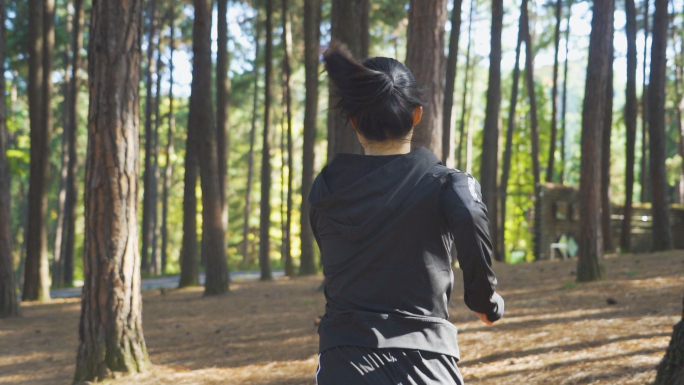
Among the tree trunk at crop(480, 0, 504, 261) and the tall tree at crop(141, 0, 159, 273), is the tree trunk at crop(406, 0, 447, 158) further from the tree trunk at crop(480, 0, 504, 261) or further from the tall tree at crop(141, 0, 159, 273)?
the tall tree at crop(141, 0, 159, 273)

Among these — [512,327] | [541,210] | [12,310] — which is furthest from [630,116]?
[12,310]

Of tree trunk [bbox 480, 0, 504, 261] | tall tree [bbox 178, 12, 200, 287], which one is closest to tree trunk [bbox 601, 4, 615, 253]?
tree trunk [bbox 480, 0, 504, 261]

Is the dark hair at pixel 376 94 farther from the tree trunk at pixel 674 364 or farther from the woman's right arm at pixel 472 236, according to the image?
the tree trunk at pixel 674 364

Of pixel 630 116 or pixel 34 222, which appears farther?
pixel 630 116

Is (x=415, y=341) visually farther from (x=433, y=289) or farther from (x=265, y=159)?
(x=265, y=159)

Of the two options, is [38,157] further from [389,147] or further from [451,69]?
[389,147]

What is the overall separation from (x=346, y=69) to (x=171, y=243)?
2659 inches

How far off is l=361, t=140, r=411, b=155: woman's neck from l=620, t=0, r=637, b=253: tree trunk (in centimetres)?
1920

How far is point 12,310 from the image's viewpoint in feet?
48.5

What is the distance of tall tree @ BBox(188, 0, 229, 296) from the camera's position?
1728 centimetres

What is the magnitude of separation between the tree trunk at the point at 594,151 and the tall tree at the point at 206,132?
8601 mm

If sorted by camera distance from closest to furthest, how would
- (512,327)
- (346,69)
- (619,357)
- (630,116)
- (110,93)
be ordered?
(346,69) < (619,357) < (110,93) < (512,327) < (630,116)

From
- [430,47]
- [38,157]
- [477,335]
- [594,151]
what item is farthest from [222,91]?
[477,335]

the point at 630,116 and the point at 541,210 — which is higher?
the point at 630,116
